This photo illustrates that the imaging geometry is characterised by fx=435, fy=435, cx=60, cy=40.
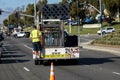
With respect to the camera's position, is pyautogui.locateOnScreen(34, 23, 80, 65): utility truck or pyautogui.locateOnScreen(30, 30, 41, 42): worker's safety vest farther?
pyautogui.locateOnScreen(30, 30, 41, 42): worker's safety vest

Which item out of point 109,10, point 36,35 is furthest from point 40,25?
point 109,10

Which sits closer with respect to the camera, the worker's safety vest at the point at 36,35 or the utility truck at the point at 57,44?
the utility truck at the point at 57,44

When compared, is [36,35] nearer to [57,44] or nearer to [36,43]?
[36,43]

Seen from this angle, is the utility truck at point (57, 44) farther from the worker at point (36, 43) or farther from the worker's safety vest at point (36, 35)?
the worker's safety vest at point (36, 35)

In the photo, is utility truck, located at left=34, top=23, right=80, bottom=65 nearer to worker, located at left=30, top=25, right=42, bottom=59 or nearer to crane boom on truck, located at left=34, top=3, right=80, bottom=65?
crane boom on truck, located at left=34, top=3, right=80, bottom=65

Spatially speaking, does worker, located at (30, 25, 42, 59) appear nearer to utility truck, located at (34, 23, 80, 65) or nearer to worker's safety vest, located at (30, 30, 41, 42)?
worker's safety vest, located at (30, 30, 41, 42)

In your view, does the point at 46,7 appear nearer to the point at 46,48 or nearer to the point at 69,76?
the point at 46,48

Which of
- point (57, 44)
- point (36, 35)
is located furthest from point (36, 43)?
point (57, 44)

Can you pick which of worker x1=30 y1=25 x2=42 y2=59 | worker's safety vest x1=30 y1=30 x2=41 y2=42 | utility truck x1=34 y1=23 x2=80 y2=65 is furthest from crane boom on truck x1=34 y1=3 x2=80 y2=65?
worker's safety vest x1=30 y1=30 x2=41 y2=42

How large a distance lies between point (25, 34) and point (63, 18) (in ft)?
247

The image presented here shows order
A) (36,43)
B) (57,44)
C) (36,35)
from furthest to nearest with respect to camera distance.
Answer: (57,44) < (36,35) < (36,43)

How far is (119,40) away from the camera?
42.3 m

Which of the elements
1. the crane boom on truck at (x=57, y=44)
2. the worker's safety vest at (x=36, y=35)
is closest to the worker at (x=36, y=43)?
the worker's safety vest at (x=36, y=35)

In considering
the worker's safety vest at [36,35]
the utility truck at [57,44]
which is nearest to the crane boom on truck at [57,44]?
the utility truck at [57,44]
